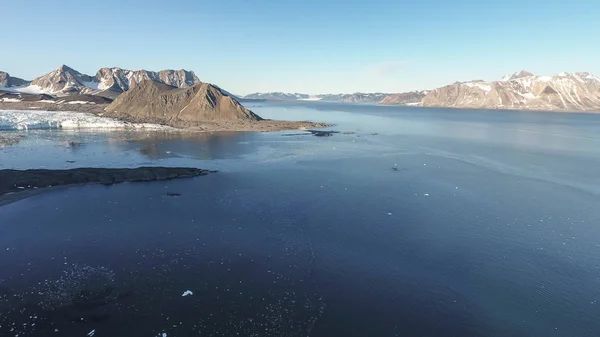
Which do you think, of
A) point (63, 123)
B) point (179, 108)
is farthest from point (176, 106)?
point (63, 123)

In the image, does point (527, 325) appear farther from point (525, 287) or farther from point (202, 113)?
point (202, 113)

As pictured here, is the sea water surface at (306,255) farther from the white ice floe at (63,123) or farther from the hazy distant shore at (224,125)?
the hazy distant shore at (224,125)

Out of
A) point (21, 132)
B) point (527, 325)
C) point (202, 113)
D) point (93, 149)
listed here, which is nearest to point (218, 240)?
point (527, 325)

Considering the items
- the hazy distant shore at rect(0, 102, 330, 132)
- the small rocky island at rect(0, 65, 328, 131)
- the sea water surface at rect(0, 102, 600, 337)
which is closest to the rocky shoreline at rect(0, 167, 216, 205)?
the sea water surface at rect(0, 102, 600, 337)

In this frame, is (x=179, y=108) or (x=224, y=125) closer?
(x=224, y=125)

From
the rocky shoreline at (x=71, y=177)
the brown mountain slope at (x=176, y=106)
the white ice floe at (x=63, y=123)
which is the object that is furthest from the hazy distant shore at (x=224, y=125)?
the rocky shoreline at (x=71, y=177)

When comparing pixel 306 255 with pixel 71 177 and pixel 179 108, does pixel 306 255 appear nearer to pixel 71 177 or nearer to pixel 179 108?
pixel 71 177
